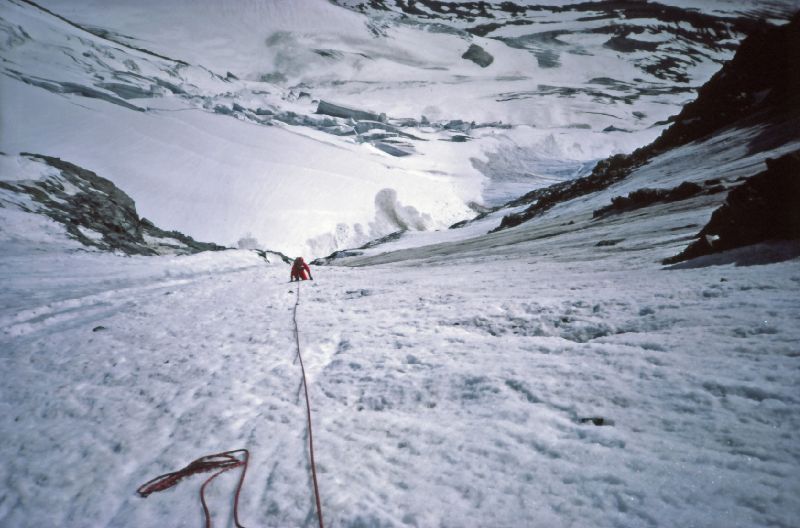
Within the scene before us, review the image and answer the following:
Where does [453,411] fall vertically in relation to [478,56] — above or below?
below

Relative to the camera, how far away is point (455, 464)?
2.19 meters

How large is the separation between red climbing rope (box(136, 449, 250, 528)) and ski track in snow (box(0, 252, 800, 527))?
2.8 inches

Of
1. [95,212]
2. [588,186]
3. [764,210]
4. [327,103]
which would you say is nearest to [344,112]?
[327,103]

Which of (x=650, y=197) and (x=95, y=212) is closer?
(x=650, y=197)

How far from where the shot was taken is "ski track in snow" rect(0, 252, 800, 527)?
186 centimetres

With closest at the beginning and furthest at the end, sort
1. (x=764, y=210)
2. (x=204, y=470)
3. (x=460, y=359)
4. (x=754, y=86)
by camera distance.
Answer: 1. (x=204, y=470)
2. (x=460, y=359)
3. (x=764, y=210)
4. (x=754, y=86)

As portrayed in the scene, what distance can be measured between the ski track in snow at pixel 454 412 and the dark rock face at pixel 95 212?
10.7 m

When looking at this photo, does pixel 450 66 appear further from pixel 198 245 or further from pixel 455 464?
pixel 455 464

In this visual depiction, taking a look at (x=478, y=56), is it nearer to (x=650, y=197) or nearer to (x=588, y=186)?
(x=588, y=186)

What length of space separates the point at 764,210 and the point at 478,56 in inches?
4232

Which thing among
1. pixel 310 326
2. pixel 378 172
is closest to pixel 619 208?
pixel 310 326

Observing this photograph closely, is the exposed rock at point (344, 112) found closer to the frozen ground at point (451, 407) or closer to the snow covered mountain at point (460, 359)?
the snow covered mountain at point (460, 359)

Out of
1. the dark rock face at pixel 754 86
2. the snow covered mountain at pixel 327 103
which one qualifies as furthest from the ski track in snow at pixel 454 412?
the snow covered mountain at pixel 327 103

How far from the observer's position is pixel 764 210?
180 inches
